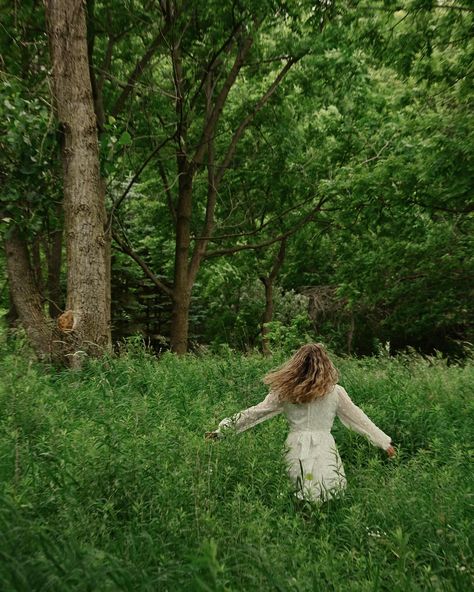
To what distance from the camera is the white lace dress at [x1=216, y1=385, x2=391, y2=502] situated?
14.3 ft

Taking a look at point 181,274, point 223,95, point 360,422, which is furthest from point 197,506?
point 223,95

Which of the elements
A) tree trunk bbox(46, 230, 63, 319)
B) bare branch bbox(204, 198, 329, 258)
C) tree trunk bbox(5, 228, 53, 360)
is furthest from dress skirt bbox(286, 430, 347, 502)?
tree trunk bbox(46, 230, 63, 319)

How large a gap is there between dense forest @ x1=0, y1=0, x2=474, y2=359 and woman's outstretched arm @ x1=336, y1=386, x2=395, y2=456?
4.04 metres

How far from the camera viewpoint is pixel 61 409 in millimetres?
5262

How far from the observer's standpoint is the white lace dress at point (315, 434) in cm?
436

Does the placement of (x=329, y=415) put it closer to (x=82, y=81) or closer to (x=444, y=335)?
(x=82, y=81)

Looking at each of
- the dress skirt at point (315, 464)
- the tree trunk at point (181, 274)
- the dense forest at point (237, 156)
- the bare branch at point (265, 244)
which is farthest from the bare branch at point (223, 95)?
the dress skirt at point (315, 464)

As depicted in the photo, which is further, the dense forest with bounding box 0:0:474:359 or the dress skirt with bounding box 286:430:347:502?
the dense forest with bounding box 0:0:474:359

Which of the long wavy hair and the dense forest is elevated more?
the dense forest

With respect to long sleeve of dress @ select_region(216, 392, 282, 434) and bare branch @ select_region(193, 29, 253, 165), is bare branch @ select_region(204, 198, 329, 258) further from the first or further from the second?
long sleeve of dress @ select_region(216, 392, 282, 434)

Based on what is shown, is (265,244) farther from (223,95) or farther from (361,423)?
(361,423)

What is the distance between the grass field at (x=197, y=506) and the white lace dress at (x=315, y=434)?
14 cm

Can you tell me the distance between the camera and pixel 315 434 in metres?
4.58

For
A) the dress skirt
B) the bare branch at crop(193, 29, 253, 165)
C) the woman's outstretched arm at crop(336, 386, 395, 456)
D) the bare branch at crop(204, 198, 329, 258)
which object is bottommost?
the dress skirt
